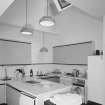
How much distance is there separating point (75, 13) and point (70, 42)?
1315 mm

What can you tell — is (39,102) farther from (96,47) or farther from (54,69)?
(54,69)

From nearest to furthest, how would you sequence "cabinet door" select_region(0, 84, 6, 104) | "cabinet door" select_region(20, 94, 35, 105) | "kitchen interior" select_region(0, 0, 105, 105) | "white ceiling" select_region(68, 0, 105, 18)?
"white ceiling" select_region(68, 0, 105, 18), "cabinet door" select_region(20, 94, 35, 105), "kitchen interior" select_region(0, 0, 105, 105), "cabinet door" select_region(0, 84, 6, 104)

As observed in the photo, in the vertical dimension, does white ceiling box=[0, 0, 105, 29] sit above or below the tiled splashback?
above

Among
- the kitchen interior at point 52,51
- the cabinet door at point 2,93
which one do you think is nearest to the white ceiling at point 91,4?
the kitchen interior at point 52,51

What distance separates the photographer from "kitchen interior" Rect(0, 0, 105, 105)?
3.07 metres

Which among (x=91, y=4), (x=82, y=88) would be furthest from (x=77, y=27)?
(x=91, y=4)

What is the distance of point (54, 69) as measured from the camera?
236 inches

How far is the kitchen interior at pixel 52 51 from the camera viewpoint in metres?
3.07

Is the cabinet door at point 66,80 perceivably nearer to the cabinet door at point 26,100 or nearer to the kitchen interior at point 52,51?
the kitchen interior at point 52,51

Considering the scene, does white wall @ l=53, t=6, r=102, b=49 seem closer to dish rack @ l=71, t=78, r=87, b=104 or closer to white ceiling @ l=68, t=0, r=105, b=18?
dish rack @ l=71, t=78, r=87, b=104

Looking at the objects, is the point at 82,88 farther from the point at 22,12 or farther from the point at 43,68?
the point at 22,12

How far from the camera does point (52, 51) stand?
609 cm

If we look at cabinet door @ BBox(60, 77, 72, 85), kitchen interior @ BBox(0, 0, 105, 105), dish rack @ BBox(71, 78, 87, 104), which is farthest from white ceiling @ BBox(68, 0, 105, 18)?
cabinet door @ BBox(60, 77, 72, 85)

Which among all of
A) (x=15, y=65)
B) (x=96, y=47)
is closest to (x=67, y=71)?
(x=96, y=47)
